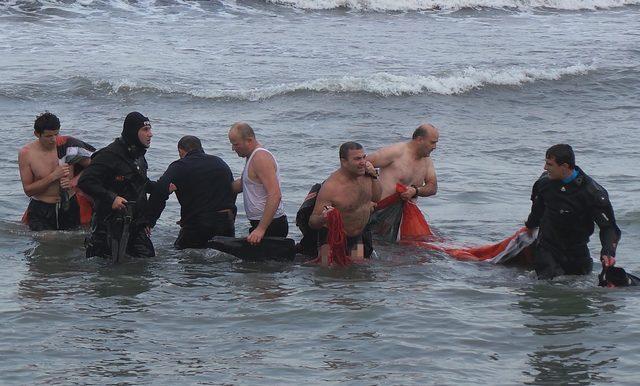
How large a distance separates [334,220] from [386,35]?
57.3 ft

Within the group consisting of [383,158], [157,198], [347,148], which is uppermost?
[347,148]

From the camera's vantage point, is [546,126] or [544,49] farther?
[544,49]

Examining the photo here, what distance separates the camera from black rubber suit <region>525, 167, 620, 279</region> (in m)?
9.48

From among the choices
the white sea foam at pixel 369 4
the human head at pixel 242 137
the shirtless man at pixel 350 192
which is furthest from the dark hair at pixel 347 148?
the white sea foam at pixel 369 4

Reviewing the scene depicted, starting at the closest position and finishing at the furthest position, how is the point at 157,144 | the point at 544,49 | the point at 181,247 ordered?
the point at 181,247 < the point at 157,144 < the point at 544,49

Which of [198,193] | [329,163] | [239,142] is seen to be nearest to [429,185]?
[239,142]

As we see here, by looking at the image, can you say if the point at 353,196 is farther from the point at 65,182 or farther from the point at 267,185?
the point at 65,182

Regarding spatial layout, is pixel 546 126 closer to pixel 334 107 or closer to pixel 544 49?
pixel 334 107

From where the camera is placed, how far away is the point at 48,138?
34.8 ft

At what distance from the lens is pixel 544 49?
25.7 meters

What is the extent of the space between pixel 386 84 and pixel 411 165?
973 cm

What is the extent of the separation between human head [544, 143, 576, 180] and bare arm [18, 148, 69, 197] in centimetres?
459

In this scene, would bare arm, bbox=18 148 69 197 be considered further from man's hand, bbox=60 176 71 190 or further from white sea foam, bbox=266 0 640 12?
white sea foam, bbox=266 0 640 12

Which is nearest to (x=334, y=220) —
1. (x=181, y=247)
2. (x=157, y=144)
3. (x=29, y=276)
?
(x=181, y=247)
